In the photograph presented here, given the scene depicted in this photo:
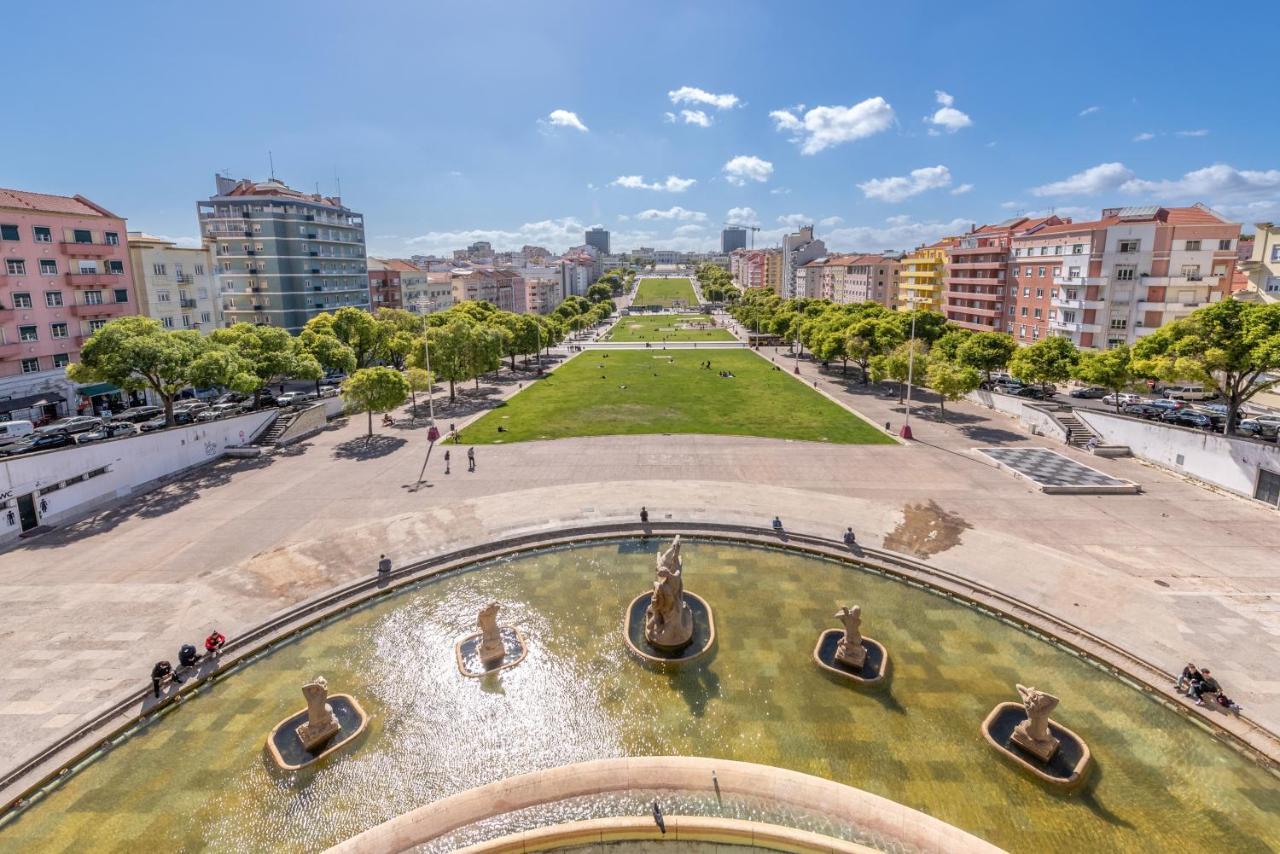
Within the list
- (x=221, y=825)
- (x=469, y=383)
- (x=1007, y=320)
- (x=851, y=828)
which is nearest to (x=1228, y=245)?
(x=1007, y=320)

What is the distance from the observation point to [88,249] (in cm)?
5566

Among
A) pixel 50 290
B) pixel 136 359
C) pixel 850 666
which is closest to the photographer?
pixel 850 666

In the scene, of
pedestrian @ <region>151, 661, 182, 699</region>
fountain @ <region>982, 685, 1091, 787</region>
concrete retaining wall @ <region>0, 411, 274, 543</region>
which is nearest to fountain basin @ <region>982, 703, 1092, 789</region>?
fountain @ <region>982, 685, 1091, 787</region>

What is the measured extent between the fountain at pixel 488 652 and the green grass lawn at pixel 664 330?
105 m

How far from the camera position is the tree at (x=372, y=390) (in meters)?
46.0

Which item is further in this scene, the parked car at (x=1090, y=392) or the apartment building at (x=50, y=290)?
the parked car at (x=1090, y=392)

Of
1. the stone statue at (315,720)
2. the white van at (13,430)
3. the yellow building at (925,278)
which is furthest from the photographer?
the yellow building at (925,278)

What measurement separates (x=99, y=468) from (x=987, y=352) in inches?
2661

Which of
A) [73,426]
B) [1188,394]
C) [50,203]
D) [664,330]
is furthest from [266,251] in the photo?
[1188,394]

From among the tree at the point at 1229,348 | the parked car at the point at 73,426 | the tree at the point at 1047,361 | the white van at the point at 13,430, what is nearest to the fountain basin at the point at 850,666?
the tree at the point at 1229,348

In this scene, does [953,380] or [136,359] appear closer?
[136,359]

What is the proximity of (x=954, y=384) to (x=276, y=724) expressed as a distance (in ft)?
166

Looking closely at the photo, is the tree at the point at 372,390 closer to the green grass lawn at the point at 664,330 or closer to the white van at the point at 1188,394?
the white van at the point at 1188,394

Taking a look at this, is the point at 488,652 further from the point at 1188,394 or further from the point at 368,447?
the point at 1188,394
